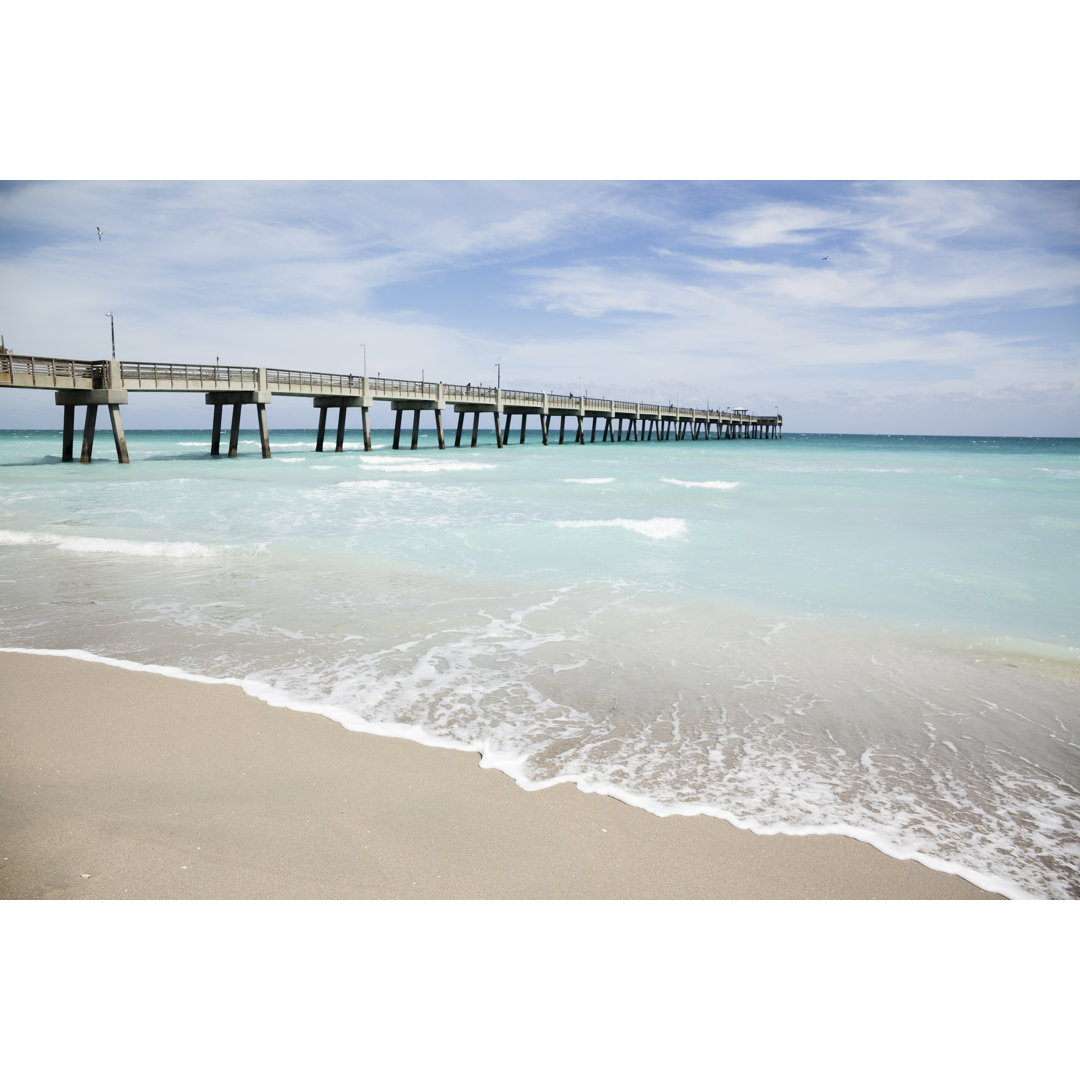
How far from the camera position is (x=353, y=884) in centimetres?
301

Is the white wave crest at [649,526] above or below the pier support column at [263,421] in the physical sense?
below

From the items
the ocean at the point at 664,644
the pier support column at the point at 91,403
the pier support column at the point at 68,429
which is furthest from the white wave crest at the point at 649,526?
the pier support column at the point at 68,429

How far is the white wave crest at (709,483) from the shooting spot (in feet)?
92.7

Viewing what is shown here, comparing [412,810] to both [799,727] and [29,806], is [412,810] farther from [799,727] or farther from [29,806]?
[799,727]

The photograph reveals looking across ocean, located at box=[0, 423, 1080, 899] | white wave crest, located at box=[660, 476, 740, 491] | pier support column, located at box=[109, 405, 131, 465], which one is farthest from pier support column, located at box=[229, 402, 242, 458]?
white wave crest, located at box=[660, 476, 740, 491]

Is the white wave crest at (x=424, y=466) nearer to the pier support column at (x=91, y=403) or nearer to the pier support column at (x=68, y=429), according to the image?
the pier support column at (x=91, y=403)

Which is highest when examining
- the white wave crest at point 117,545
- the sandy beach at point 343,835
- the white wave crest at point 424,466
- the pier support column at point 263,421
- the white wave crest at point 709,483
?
the pier support column at point 263,421

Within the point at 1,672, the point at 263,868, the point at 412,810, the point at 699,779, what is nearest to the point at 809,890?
the point at 699,779

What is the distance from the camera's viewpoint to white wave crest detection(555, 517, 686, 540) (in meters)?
15.2

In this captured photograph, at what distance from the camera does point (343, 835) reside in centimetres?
339

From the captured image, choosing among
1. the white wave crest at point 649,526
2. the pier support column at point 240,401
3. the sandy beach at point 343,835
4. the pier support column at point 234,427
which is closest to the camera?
the sandy beach at point 343,835

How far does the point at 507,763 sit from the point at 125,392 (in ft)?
104

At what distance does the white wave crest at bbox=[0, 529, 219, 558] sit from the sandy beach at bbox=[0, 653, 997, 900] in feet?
25.8

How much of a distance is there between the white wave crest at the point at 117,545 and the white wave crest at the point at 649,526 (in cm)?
792
